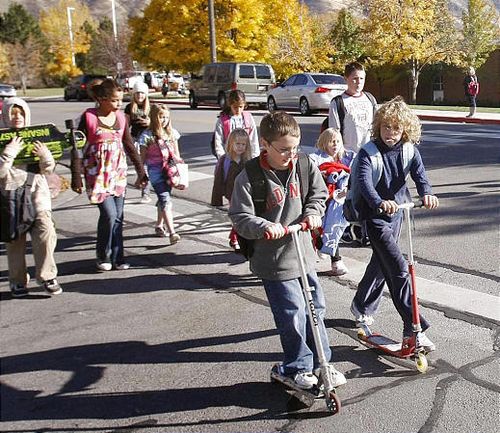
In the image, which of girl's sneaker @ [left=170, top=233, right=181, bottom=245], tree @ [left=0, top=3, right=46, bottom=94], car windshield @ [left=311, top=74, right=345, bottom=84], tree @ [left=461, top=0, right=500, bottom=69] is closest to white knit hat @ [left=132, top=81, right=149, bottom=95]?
girl's sneaker @ [left=170, top=233, right=181, bottom=245]

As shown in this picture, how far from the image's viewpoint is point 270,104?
26.3m

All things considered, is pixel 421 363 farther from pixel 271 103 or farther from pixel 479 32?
pixel 479 32

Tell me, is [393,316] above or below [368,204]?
below

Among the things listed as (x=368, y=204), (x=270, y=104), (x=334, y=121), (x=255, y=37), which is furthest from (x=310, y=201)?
(x=255, y=37)

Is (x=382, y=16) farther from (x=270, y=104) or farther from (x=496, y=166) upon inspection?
(x=496, y=166)

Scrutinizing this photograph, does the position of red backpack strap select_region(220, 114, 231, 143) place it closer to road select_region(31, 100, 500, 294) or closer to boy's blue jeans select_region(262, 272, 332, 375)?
road select_region(31, 100, 500, 294)

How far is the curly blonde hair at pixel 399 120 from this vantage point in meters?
4.08

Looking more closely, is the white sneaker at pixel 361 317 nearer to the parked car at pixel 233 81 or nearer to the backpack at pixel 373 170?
the backpack at pixel 373 170

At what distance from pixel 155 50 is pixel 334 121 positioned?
33.2 m

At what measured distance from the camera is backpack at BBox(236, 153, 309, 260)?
358 cm

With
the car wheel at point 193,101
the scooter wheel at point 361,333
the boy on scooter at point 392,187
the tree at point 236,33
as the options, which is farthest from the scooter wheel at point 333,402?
the tree at point 236,33

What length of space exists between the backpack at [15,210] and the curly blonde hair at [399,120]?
9.65ft

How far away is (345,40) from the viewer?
38.6 meters

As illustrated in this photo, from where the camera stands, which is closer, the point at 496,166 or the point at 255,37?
the point at 496,166
